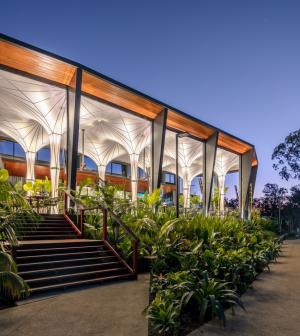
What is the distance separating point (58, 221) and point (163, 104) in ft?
30.9

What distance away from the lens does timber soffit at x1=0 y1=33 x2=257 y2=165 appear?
38.6 feet

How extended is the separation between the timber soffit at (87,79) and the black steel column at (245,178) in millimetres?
8877

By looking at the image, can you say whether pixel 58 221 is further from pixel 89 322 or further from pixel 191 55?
pixel 191 55

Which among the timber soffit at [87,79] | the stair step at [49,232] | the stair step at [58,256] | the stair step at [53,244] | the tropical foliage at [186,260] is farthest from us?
the timber soffit at [87,79]

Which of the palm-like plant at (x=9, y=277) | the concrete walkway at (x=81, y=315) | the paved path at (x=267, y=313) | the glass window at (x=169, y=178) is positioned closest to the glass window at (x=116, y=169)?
the glass window at (x=169, y=178)

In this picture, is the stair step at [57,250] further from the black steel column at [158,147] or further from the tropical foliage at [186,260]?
the black steel column at [158,147]

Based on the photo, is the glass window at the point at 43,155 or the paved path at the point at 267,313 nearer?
the paved path at the point at 267,313

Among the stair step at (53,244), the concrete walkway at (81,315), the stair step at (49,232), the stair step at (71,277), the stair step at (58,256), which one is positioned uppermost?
the stair step at (49,232)

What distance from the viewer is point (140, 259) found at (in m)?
8.08

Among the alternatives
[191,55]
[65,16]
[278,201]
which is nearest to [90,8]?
[65,16]

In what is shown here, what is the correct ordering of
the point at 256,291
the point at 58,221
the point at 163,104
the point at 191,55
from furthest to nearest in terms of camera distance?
the point at 163,104 → the point at 191,55 → the point at 58,221 → the point at 256,291

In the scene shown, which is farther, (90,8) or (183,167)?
(183,167)

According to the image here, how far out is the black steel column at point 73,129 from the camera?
1322 cm

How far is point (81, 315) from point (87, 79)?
11618 millimetres
